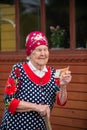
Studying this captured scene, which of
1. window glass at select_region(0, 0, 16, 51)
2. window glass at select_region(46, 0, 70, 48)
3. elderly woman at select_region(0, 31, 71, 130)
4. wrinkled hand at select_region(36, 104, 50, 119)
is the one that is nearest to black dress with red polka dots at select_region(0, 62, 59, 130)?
elderly woman at select_region(0, 31, 71, 130)

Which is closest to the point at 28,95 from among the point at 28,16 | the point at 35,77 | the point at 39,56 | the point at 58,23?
the point at 35,77

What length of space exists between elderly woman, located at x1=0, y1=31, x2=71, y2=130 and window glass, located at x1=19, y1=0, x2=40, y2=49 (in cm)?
348

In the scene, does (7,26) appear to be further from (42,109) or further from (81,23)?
(42,109)

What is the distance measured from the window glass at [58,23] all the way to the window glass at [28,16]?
0.24 m

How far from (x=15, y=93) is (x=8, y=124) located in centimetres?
29

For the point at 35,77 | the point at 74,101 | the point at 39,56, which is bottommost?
the point at 74,101

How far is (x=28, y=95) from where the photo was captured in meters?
3.31

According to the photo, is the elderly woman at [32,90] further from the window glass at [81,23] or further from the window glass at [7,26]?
the window glass at [7,26]

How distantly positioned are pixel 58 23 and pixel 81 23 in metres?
0.44

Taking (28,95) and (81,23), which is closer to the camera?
(28,95)

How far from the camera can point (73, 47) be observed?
20.6 feet

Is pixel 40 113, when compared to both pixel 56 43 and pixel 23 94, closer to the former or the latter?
pixel 23 94

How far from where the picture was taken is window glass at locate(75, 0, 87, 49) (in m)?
6.14

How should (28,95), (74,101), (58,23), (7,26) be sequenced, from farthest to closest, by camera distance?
(7,26) < (58,23) < (74,101) < (28,95)
